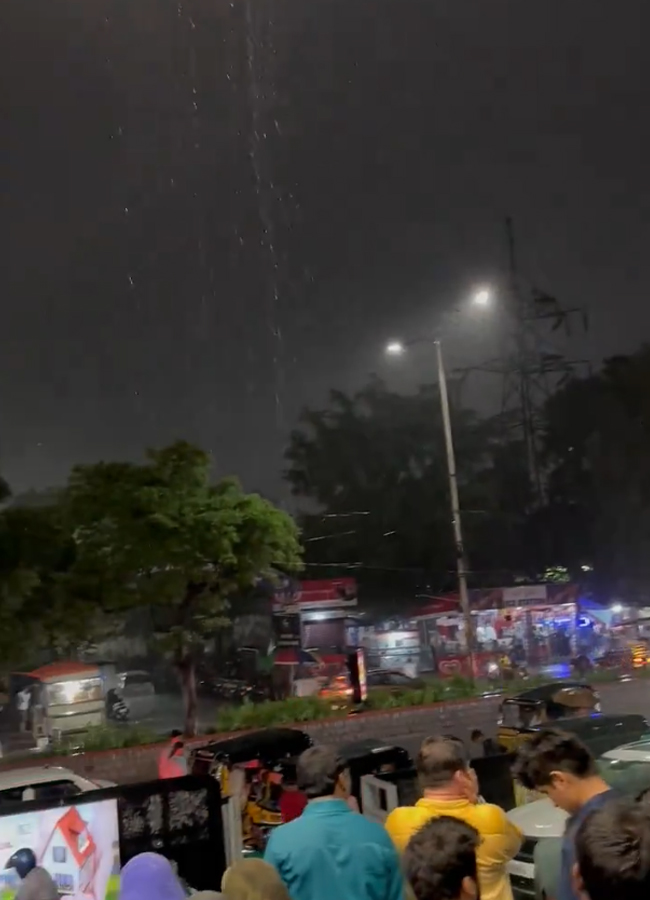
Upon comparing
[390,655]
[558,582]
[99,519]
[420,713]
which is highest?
[99,519]

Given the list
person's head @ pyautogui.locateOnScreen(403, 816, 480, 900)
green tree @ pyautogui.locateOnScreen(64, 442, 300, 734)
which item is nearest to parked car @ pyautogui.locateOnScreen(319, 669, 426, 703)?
green tree @ pyautogui.locateOnScreen(64, 442, 300, 734)

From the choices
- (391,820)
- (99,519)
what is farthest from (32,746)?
(391,820)

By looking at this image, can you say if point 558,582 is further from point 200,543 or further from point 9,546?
point 9,546

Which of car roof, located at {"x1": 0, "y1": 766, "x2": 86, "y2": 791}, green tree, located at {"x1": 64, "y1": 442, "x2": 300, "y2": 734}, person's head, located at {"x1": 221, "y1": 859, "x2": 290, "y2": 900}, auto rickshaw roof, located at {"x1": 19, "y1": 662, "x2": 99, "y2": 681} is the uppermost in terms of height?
green tree, located at {"x1": 64, "y1": 442, "x2": 300, "y2": 734}

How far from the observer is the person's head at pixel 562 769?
76.9 inches

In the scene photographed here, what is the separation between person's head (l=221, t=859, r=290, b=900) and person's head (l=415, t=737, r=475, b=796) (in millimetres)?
588

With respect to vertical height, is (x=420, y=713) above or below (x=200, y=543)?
below

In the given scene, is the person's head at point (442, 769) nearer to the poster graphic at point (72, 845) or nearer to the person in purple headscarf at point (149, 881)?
the person in purple headscarf at point (149, 881)

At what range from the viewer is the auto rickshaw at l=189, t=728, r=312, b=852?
15.1 ft

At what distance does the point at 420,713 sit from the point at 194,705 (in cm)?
260

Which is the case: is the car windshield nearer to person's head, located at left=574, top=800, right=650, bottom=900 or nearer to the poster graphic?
the poster graphic

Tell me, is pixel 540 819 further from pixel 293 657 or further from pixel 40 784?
pixel 293 657

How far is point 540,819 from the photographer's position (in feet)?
11.6

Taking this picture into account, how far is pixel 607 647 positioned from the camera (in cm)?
1162
